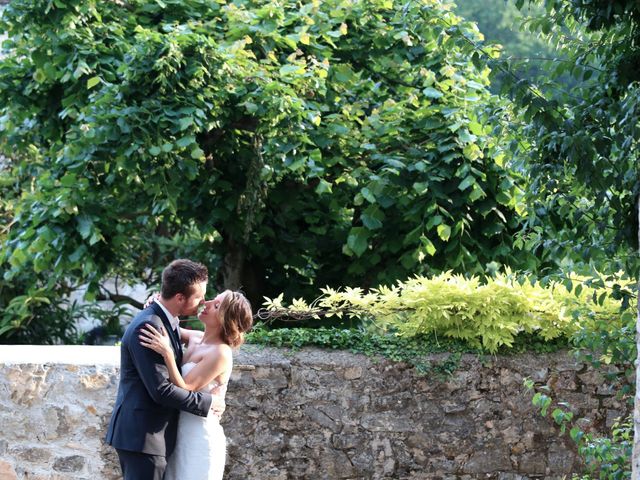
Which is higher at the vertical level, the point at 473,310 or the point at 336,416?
the point at 473,310

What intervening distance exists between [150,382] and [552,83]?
2.05 meters

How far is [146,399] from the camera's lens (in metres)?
3.65

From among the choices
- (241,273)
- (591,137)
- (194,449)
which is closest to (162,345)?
(194,449)

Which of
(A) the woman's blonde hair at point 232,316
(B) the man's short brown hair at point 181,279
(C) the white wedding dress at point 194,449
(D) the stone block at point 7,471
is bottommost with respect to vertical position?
(D) the stone block at point 7,471

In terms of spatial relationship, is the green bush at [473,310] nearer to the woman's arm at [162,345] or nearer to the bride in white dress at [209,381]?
the bride in white dress at [209,381]

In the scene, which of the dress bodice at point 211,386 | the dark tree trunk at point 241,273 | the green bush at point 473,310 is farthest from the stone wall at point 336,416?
the dark tree trunk at point 241,273

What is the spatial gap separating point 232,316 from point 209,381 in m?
0.27

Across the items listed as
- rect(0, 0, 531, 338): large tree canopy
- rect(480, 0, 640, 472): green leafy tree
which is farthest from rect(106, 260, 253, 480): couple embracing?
rect(0, 0, 531, 338): large tree canopy

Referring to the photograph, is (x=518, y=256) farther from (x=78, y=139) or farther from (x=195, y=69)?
(x=78, y=139)

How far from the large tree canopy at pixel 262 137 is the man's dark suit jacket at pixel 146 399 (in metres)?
2.80

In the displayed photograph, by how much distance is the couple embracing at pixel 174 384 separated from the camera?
360cm

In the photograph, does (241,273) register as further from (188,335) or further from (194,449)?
(194,449)

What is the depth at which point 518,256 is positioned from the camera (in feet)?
22.6

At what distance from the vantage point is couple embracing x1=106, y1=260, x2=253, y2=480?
3596 millimetres
